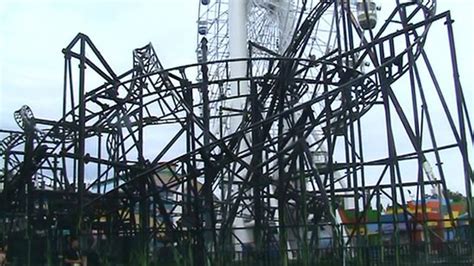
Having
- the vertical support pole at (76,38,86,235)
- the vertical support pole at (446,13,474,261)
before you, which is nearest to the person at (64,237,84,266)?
the vertical support pole at (76,38,86,235)

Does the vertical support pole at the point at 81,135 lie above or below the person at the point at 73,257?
above

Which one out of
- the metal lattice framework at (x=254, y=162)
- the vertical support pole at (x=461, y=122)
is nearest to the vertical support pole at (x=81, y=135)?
the metal lattice framework at (x=254, y=162)

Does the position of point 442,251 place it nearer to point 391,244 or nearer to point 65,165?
point 391,244

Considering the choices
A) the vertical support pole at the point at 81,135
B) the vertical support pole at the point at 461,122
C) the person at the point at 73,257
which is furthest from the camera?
the vertical support pole at the point at 81,135

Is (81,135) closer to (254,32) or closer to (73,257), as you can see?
(73,257)

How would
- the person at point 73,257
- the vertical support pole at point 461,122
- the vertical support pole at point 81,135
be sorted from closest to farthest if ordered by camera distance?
the person at point 73,257, the vertical support pole at point 461,122, the vertical support pole at point 81,135

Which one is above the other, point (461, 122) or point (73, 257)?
point (461, 122)

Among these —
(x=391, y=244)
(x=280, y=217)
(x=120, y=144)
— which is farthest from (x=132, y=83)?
(x=391, y=244)

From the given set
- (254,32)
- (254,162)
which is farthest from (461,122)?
(254,32)

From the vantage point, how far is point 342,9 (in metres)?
19.1

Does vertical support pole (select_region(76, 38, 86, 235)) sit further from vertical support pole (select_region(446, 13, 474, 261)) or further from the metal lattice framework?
vertical support pole (select_region(446, 13, 474, 261))

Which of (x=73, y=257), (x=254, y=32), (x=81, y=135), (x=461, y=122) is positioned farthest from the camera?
(x=254, y=32)

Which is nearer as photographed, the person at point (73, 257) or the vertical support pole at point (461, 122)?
the person at point (73, 257)

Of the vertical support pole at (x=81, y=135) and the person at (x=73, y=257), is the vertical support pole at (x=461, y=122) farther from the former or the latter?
the vertical support pole at (x=81, y=135)
